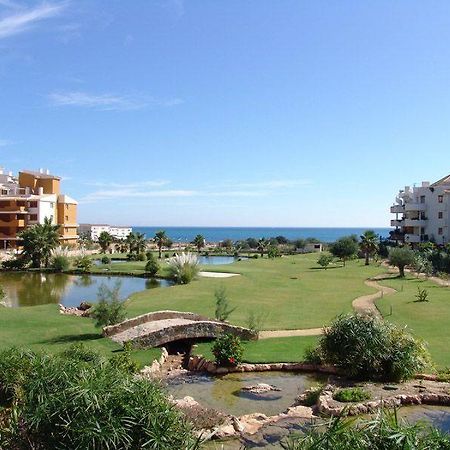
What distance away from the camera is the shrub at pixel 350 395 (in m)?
16.1

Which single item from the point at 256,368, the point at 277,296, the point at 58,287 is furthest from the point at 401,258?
the point at 256,368

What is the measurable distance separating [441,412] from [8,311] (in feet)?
81.0

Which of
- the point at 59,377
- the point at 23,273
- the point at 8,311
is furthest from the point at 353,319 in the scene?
the point at 23,273

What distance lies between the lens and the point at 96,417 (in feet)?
26.5

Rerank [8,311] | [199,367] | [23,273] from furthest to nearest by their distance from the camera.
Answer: [23,273] < [8,311] < [199,367]

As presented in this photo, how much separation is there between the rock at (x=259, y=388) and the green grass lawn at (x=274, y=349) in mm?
2737

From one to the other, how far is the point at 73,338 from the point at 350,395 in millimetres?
13547

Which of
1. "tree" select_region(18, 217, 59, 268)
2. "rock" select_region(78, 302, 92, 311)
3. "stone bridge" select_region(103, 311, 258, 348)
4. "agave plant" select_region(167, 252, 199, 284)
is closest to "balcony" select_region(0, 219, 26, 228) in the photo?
"tree" select_region(18, 217, 59, 268)

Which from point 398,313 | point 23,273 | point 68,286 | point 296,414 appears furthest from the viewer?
point 23,273

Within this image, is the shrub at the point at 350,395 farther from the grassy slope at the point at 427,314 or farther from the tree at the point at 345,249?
the tree at the point at 345,249

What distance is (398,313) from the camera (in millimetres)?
33000

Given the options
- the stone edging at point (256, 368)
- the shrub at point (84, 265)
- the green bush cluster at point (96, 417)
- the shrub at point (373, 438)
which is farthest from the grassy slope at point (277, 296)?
the shrub at point (373, 438)

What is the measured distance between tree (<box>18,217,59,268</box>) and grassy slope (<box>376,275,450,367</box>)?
43.0m

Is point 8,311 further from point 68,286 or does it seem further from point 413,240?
point 413,240
